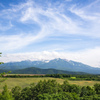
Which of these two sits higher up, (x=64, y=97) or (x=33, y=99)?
(x=64, y=97)

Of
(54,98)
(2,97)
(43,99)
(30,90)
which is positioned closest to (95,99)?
(54,98)

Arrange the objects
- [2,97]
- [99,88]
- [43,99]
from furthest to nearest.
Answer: [99,88], [43,99], [2,97]

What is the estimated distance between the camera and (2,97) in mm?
33031

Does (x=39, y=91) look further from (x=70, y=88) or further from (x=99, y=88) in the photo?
(x=99, y=88)

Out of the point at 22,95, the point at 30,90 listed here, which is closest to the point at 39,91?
the point at 30,90

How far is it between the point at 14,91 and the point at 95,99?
3109cm

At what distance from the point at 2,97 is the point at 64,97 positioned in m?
18.1

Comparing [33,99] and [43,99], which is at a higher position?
[43,99]

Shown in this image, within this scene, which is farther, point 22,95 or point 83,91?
point 83,91

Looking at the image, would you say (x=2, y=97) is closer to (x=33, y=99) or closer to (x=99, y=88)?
(x=33, y=99)

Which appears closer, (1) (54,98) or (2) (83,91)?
(1) (54,98)

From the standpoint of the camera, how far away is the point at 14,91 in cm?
5081

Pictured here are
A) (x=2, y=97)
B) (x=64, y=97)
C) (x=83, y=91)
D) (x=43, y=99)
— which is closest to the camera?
(x=2, y=97)

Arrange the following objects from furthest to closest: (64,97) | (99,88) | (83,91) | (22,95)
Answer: (99,88) < (83,91) < (22,95) < (64,97)
